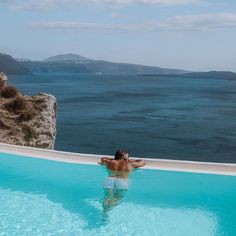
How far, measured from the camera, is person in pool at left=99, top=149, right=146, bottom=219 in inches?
351

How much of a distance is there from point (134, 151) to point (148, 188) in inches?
945

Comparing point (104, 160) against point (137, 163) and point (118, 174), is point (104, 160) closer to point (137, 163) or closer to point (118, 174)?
point (118, 174)

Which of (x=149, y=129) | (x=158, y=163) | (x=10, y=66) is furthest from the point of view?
(x=10, y=66)

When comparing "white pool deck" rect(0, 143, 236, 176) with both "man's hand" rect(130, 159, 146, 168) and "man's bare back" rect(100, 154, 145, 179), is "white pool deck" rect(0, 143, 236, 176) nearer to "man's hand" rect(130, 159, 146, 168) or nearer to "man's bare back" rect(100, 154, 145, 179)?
"man's hand" rect(130, 159, 146, 168)

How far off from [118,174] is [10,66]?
A: 18426 cm

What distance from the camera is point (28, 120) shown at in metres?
15.8

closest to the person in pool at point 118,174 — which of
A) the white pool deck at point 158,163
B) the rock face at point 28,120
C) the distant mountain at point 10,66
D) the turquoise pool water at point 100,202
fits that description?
the turquoise pool water at point 100,202

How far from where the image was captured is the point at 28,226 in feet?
25.1

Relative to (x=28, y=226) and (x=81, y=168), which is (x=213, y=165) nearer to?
(x=81, y=168)

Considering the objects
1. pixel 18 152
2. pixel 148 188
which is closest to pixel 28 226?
pixel 148 188

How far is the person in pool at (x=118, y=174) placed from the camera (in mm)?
8906

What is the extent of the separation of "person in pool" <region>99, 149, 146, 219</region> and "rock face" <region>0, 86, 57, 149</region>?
20.7 feet

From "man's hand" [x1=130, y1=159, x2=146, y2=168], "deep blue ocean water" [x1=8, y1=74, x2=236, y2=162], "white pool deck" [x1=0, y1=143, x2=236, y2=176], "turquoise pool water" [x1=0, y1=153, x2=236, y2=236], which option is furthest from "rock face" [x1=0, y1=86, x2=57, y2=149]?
"deep blue ocean water" [x1=8, y1=74, x2=236, y2=162]

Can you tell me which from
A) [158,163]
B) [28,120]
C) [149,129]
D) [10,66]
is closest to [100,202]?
[158,163]
